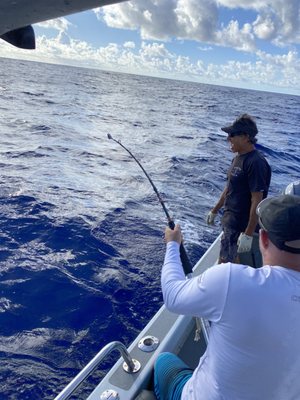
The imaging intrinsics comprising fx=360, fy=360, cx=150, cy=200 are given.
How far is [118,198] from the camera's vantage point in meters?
8.27

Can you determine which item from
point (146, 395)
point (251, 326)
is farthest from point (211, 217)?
point (251, 326)

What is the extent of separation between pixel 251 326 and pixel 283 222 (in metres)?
0.41

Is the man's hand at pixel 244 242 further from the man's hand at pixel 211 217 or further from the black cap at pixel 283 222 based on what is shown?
the black cap at pixel 283 222

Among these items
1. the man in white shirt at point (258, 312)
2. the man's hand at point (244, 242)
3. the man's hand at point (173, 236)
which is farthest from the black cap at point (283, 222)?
the man's hand at point (244, 242)

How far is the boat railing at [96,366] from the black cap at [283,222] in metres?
1.21

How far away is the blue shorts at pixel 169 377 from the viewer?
2037 millimetres

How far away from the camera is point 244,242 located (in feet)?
11.8

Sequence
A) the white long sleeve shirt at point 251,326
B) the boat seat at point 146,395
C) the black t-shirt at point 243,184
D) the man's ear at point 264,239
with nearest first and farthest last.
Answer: the white long sleeve shirt at point 251,326, the man's ear at point 264,239, the boat seat at point 146,395, the black t-shirt at point 243,184

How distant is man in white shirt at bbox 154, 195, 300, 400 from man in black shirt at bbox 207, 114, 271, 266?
197cm

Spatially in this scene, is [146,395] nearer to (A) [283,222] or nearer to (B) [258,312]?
(B) [258,312]

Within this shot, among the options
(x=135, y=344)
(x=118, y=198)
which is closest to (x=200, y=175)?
(x=118, y=198)

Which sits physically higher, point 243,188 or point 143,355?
point 243,188

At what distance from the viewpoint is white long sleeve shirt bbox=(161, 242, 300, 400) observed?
131 cm

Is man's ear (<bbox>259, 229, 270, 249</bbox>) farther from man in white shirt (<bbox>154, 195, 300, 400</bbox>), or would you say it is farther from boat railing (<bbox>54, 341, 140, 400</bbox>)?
boat railing (<bbox>54, 341, 140, 400</bbox>)
